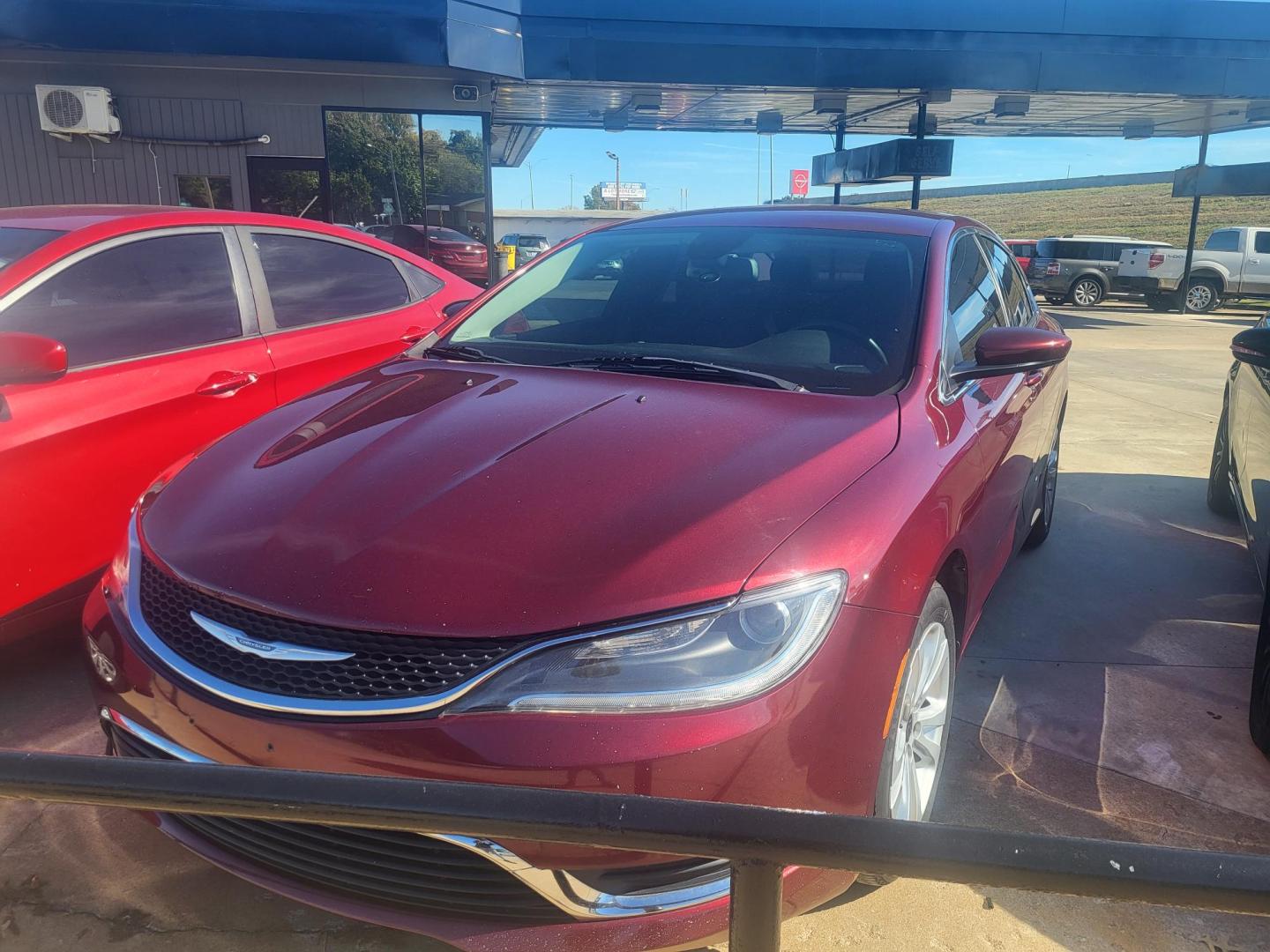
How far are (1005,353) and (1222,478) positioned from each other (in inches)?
125

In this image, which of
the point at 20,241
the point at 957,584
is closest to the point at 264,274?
the point at 20,241

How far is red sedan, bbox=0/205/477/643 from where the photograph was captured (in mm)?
2887

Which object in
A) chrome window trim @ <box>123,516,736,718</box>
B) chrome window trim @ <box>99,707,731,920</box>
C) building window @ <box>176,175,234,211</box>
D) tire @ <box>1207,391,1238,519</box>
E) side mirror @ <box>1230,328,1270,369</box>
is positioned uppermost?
building window @ <box>176,175,234,211</box>

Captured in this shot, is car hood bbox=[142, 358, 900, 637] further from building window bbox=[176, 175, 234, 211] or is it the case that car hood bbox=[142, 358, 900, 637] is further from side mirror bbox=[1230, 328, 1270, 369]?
building window bbox=[176, 175, 234, 211]

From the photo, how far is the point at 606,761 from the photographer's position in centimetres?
159

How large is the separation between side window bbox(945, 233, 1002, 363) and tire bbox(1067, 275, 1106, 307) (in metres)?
20.7

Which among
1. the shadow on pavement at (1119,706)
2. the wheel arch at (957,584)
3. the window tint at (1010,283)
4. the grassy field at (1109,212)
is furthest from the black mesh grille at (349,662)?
the grassy field at (1109,212)

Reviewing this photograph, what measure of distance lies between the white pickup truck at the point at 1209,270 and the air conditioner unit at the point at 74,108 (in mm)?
20171

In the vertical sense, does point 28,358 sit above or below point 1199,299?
above

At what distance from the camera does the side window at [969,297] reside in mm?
2912

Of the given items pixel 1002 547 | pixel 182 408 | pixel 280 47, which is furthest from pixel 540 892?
pixel 280 47

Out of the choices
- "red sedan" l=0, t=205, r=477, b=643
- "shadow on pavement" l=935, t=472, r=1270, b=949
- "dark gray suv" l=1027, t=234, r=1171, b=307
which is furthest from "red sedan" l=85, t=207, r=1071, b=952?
"dark gray suv" l=1027, t=234, r=1171, b=307

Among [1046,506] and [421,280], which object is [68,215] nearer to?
[421,280]

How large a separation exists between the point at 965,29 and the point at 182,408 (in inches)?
523
